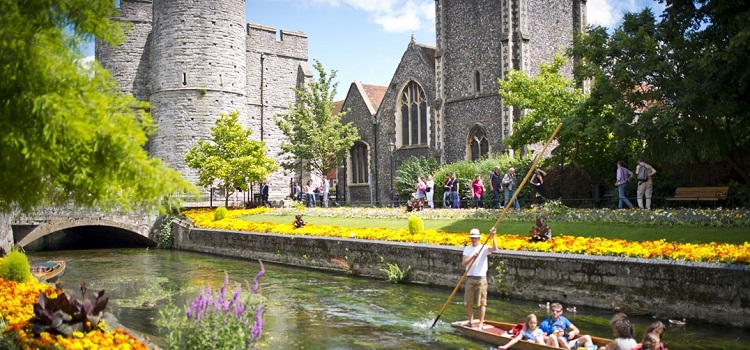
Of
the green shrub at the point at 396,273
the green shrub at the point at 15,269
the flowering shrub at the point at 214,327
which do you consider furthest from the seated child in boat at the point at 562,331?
the green shrub at the point at 15,269

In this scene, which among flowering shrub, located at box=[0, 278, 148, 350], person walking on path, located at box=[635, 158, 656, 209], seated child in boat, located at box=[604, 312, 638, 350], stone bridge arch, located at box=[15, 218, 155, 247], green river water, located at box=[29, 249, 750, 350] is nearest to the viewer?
flowering shrub, located at box=[0, 278, 148, 350]

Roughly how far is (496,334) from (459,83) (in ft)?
88.0

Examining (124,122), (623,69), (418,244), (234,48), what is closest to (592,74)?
(623,69)

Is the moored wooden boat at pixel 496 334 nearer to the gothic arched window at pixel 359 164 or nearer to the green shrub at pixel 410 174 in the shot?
the green shrub at pixel 410 174

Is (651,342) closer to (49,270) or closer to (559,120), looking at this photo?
(49,270)

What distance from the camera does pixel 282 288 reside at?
1786 centimetres

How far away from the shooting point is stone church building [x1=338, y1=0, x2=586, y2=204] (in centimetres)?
3372

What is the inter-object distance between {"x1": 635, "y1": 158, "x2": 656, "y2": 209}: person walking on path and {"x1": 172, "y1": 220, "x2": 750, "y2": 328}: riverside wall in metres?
6.96

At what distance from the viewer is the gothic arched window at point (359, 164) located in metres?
43.1

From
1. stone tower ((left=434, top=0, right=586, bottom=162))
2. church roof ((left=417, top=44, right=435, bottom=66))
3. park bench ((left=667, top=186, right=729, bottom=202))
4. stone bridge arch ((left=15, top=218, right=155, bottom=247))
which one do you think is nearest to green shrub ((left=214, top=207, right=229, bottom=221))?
stone bridge arch ((left=15, top=218, right=155, bottom=247))

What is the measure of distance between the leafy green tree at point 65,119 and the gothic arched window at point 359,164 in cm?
3558

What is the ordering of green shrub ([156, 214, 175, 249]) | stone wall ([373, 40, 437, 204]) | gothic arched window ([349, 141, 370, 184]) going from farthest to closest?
gothic arched window ([349, 141, 370, 184]), stone wall ([373, 40, 437, 204]), green shrub ([156, 214, 175, 249])

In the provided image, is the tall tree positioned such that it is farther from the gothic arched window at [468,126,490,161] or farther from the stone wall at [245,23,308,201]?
the stone wall at [245,23,308,201]

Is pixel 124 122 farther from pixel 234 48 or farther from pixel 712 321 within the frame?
pixel 234 48
